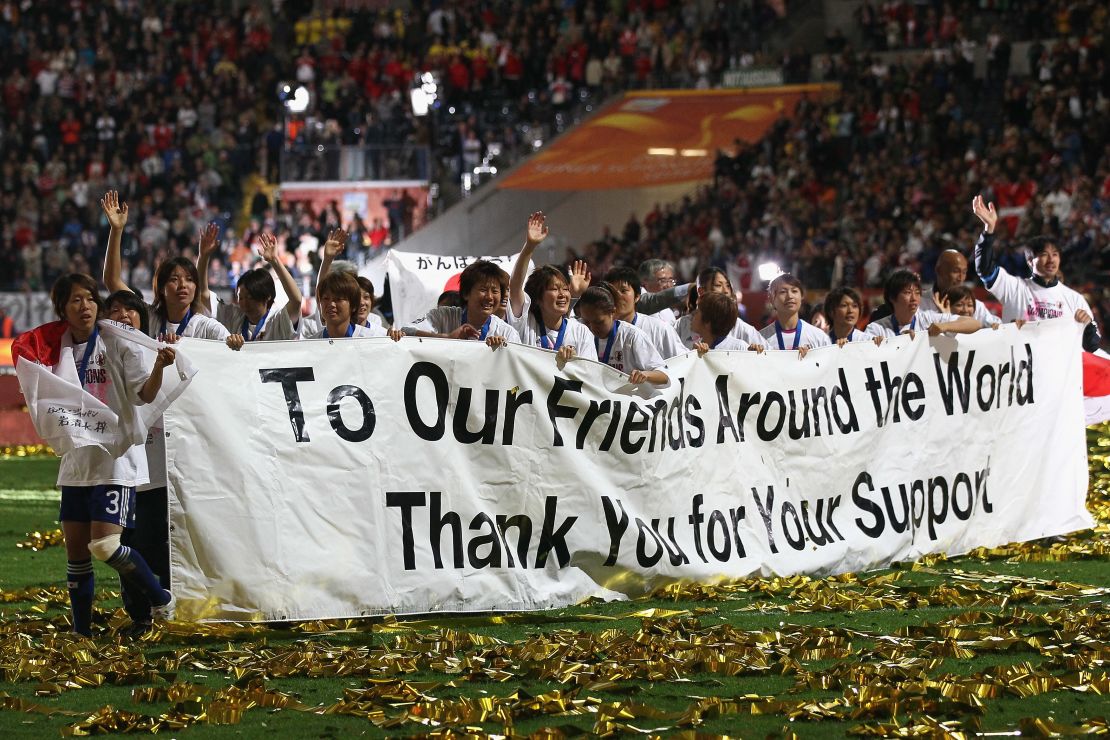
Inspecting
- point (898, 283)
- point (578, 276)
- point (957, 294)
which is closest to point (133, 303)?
point (578, 276)

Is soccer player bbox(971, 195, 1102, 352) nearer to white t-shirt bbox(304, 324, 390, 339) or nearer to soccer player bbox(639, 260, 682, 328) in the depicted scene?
soccer player bbox(639, 260, 682, 328)

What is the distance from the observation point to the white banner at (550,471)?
7.73 m

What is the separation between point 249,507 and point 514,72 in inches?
1166

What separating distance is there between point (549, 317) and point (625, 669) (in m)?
2.65

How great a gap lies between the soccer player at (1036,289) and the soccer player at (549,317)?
12.4ft

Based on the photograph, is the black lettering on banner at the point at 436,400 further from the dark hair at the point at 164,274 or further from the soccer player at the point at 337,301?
the dark hair at the point at 164,274

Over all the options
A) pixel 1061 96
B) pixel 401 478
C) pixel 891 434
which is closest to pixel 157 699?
pixel 401 478

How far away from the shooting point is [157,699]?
6.29 metres

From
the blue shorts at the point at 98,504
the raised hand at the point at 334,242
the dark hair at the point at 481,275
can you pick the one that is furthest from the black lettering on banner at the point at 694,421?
the blue shorts at the point at 98,504

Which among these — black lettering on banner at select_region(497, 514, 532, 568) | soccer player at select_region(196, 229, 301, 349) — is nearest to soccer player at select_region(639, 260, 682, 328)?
soccer player at select_region(196, 229, 301, 349)

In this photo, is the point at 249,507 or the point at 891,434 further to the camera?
the point at 891,434

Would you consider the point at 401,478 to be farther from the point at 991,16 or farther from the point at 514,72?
the point at 514,72

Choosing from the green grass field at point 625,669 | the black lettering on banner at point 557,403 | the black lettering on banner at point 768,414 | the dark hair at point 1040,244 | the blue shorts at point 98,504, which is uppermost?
the dark hair at point 1040,244

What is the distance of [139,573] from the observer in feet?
25.2
